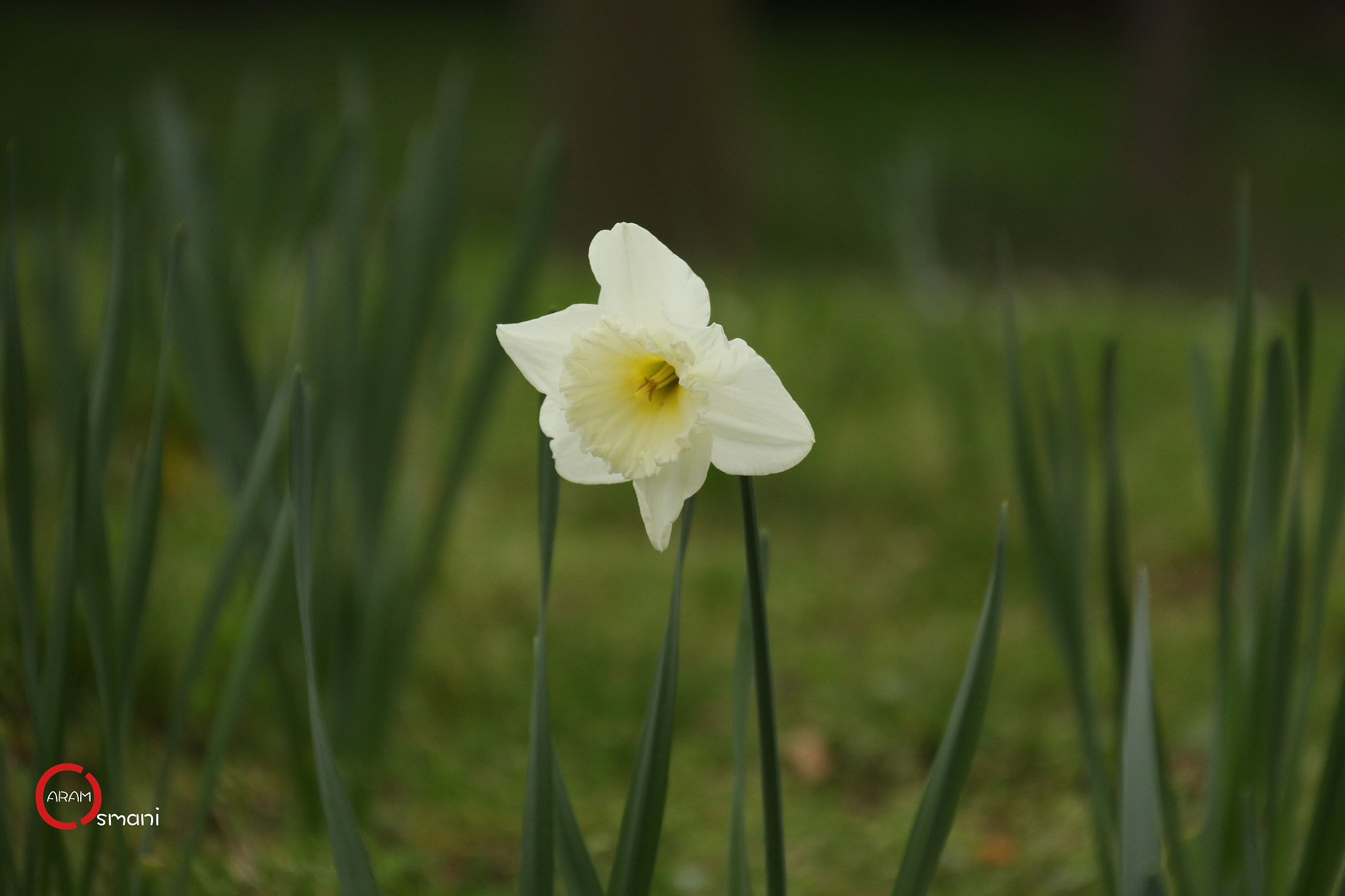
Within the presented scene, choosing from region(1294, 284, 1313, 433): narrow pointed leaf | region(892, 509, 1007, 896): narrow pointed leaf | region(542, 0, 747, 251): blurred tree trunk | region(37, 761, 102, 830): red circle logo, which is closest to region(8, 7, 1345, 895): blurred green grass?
region(37, 761, 102, 830): red circle logo

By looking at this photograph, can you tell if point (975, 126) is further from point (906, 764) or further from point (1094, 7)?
point (906, 764)

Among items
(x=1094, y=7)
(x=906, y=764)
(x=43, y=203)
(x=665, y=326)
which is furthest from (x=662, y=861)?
(x=1094, y=7)

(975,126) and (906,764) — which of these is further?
(975,126)

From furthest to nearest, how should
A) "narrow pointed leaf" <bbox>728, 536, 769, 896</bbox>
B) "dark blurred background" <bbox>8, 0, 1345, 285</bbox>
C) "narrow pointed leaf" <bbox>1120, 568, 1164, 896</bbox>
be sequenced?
"dark blurred background" <bbox>8, 0, 1345, 285</bbox>
"narrow pointed leaf" <bbox>728, 536, 769, 896</bbox>
"narrow pointed leaf" <bbox>1120, 568, 1164, 896</bbox>

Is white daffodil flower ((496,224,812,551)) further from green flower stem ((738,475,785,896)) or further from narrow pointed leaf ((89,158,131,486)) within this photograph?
narrow pointed leaf ((89,158,131,486))

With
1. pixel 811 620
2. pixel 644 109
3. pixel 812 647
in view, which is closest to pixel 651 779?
pixel 812 647

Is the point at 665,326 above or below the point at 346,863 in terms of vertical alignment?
above

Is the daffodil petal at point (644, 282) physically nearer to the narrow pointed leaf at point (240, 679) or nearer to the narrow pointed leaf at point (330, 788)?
the narrow pointed leaf at point (330, 788)

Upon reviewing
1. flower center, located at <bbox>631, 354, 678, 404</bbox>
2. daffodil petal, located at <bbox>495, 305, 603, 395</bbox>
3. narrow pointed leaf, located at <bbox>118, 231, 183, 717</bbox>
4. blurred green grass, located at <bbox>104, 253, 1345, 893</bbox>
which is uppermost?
daffodil petal, located at <bbox>495, 305, 603, 395</bbox>
